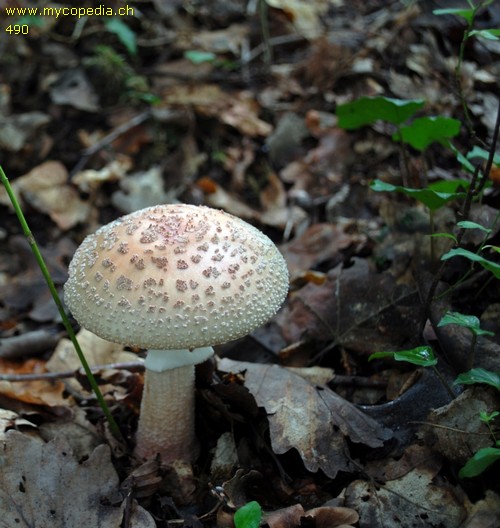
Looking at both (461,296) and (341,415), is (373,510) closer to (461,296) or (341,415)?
(341,415)

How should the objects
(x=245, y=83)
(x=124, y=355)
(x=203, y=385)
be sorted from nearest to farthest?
1. (x=203, y=385)
2. (x=124, y=355)
3. (x=245, y=83)

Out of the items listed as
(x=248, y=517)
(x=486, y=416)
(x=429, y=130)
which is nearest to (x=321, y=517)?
(x=248, y=517)

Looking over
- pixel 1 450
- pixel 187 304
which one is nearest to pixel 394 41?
pixel 187 304

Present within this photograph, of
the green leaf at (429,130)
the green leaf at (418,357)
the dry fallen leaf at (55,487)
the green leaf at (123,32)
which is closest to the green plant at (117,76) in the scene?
the green leaf at (123,32)

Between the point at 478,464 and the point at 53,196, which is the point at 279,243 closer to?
the point at 53,196

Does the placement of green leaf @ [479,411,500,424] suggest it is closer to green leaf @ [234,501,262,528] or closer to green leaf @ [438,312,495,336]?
green leaf @ [438,312,495,336]

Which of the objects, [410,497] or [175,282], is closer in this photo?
[175,282]

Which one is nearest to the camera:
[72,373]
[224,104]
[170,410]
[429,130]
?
[170,410]

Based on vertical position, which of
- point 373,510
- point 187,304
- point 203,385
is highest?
point 187,304

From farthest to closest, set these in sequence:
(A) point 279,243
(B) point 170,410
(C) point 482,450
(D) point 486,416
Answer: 1. (A) point 279,243
2. (B) point 170,410
3. (D) point 486,416
4. (C) point 482,450
